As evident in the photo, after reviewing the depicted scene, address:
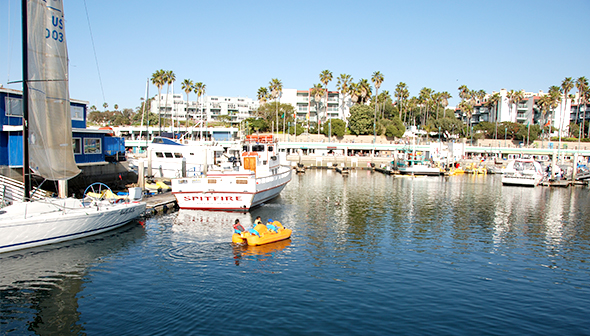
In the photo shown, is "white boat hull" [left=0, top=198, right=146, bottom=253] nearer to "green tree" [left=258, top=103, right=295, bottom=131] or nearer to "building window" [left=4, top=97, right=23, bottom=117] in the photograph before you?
"building window" [left=4, top=97, right=23, bottom=117]

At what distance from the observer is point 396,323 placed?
45.3 ft

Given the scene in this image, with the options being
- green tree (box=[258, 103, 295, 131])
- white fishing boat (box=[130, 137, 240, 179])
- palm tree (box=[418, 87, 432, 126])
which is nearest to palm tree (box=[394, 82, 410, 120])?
palm tree (box=[418, 87, 432, 126])

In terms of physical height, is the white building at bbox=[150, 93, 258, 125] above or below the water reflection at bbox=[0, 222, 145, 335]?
above

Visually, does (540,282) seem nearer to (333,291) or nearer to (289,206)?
(333,291)

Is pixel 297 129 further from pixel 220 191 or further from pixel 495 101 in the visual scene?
pixel 220 191

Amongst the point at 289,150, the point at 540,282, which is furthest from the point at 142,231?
the point at 289,150

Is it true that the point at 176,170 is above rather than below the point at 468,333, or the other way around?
above

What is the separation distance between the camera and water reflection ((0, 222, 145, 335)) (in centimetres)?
1322

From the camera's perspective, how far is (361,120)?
10956cm

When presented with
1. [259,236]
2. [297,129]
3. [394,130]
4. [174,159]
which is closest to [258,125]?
[297,129]

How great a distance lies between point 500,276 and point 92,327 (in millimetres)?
17444

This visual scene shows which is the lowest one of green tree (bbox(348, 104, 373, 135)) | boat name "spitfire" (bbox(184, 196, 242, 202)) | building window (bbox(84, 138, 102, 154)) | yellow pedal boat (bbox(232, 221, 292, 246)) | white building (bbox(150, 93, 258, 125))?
yellow pedal boat (bbox(232, 221, 292, 246))

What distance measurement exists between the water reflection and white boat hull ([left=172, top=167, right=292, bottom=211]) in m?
7.44

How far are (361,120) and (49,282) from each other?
99.0m
